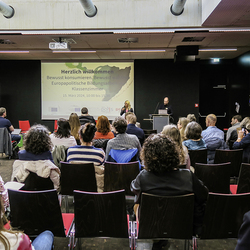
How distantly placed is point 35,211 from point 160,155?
929mm

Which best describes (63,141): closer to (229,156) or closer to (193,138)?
(193,138)

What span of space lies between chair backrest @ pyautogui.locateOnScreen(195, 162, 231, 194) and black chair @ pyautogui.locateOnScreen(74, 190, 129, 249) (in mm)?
1158

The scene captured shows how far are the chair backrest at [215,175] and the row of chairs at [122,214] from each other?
879 millimetres

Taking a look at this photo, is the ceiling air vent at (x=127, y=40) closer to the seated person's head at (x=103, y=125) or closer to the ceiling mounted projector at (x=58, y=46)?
the ceiling mounted projector at (x=58, y=46)

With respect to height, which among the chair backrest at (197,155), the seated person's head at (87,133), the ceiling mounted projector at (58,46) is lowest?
the chair backrest at (197,155)

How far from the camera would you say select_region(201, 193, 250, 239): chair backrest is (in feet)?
5.08

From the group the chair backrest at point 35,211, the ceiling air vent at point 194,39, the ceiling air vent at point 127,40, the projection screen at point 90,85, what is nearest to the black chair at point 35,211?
the chair backrest at point 35,211

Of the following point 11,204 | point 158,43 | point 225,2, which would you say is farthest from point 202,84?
point 11,204

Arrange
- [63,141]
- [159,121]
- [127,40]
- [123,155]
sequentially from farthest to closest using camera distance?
[159,121] → [127,40] → [63,141] → [123,155]

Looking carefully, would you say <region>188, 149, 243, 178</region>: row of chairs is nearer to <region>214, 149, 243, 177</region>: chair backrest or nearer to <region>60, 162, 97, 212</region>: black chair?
<region>214, 149, 243, 177</region>: chair backrest

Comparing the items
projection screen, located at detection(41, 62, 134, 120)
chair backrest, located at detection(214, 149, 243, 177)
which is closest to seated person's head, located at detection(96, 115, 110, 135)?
chair backrest, located at detection(214, 149, 243, 177)

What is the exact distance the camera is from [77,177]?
2.44 m

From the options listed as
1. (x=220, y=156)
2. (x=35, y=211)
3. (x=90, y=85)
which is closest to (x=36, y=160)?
(x=35, y=211)

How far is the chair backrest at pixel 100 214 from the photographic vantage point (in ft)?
5.19
